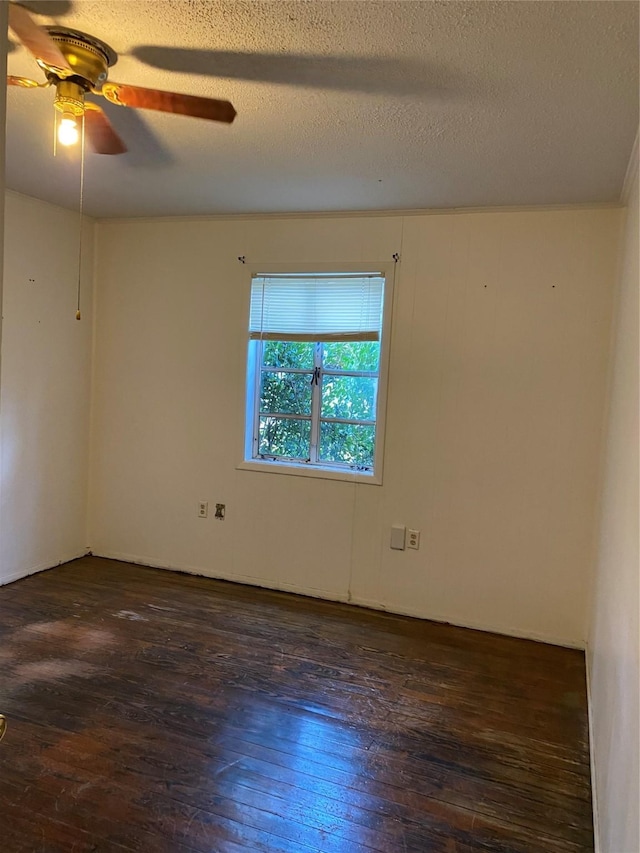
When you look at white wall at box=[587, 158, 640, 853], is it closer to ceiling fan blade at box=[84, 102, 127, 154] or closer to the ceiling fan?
the ceiling fan

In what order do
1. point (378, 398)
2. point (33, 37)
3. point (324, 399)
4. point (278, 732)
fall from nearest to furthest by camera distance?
1. point (33, 37)
2. point (278, 732)
3. point (378, 398)
4. point (324, 399)

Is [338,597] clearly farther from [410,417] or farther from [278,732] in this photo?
[278,732]

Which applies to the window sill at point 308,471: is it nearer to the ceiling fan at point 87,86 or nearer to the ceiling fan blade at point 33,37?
the ceiling fan at point 87,86

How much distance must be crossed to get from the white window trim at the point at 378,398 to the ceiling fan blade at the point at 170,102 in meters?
1.82

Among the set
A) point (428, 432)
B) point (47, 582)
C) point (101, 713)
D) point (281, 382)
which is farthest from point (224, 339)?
point (101, 713)

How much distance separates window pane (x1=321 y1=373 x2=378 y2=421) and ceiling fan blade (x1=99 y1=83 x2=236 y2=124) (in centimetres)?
208

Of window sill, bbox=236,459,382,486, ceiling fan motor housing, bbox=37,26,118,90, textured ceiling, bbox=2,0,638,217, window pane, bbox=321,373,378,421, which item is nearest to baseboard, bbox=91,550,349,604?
window sill, bbox=236,459,382,486

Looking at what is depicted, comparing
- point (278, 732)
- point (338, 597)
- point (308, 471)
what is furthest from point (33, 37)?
point (338, 597)

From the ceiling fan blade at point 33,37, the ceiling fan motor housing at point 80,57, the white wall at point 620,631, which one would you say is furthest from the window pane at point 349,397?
the ceiling fan blade at point 33,37

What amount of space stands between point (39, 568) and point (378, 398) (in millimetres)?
2583

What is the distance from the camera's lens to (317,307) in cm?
369

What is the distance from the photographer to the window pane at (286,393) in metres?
3.85

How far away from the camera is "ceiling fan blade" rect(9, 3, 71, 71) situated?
142 centimetres

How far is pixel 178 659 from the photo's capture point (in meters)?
2.87
